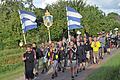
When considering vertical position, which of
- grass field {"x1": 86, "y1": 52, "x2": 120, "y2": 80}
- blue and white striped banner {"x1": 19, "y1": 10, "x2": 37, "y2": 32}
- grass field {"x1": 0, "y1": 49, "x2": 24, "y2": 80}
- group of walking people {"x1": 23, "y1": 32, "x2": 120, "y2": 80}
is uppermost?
blue and white striped banner {"x1": 19, "y1": 10, "x2": 37, "y2": 32}

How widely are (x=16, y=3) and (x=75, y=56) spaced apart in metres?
26.6

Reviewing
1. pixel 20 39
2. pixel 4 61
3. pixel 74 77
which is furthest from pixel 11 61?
pixel 74 77

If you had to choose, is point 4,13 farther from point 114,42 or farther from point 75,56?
point 75,56

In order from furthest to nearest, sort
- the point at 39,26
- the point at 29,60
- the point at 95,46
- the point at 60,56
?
1. the point at 39,26
2. the point at 95,46
3. the point at 60,56
4. the point at 29,60

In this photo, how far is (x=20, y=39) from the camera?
130ft

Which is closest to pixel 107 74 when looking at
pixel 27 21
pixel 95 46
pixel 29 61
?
pixel 29 61

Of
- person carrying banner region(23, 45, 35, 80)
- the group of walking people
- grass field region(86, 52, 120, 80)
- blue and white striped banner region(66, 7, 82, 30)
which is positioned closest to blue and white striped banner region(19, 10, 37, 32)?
blue and white striped banner region(66, 7, 82, 30)

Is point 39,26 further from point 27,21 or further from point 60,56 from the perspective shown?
point 60,56

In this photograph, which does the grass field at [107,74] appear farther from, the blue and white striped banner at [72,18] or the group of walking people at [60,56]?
the blue and white striped banner at [72,18]

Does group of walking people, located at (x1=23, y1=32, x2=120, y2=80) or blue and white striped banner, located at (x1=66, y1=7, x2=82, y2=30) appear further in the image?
blue and white striped banner, located at (x1=66, y1=7, x2=82, y2=30)

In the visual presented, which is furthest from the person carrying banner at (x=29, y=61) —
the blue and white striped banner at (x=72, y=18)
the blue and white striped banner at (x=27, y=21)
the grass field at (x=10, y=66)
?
the blue and white striped banner at (x=72, y=18)

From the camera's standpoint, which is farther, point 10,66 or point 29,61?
point 10,66

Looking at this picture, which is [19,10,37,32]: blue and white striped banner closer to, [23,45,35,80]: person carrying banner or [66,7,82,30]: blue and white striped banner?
[66,7,82,30]: blue and white striped banner

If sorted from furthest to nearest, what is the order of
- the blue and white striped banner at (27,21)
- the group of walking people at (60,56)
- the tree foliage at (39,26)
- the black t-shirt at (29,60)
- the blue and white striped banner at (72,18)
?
the tree foliage at (39,26)
the blue and white striped banner at (72,18)
the blue and white striped banner at (27,21)
the group of walking people at (60,56)
the black t-shirt at (29,60)
